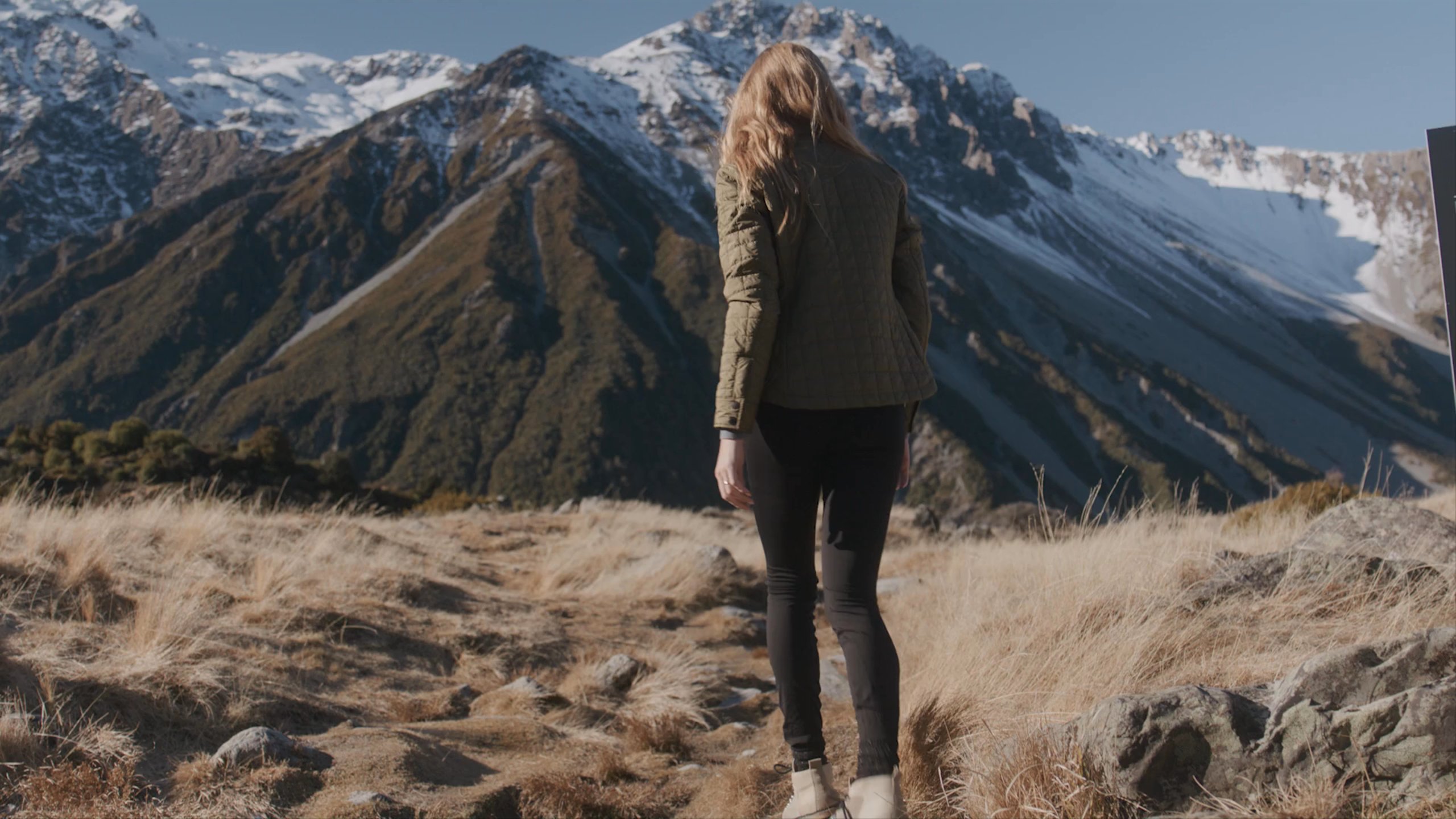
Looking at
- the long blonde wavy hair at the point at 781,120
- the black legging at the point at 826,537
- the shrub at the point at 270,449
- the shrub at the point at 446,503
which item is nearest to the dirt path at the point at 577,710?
the black legging at the point at 826,537

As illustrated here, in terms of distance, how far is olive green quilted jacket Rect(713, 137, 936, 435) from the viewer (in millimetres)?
2840

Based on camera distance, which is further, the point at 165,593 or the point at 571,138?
the point at 571,138

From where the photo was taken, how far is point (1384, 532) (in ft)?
17.5

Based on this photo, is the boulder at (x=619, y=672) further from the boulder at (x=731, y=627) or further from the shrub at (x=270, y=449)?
the shrub at (x=270, y=449)

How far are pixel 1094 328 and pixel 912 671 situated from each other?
Answer: 7337 inches

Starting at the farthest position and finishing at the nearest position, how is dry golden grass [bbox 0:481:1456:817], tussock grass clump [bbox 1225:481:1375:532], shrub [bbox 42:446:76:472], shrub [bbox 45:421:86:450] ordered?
1. shrub [bbox 45:421:86:450]
2. shrub [bbox 42:446:76:472]
3. tussock grass clump [bbox 1225:481:1375:532]
4. dry golden grass [bbox 0:481:1456:817]

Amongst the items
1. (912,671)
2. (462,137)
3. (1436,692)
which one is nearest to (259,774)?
(912,671)

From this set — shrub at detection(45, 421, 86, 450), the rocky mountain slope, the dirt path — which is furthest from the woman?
the rocky mountain slope

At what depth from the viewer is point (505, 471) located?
110625mm

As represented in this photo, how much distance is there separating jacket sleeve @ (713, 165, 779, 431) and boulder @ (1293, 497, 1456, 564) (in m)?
3.47

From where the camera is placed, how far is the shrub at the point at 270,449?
1814 centimetres

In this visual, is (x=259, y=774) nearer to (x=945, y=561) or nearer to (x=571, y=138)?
(x=945, y=561)

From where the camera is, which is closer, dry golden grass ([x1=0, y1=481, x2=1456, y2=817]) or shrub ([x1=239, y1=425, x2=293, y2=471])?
dry golden grass ([x1=0, y1=481, x2=1456, y2=817])

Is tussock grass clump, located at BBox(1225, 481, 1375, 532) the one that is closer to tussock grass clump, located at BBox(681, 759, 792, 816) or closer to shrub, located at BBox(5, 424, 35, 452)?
tussock grass clump, located at BBox(681, 759, 792, 816)
